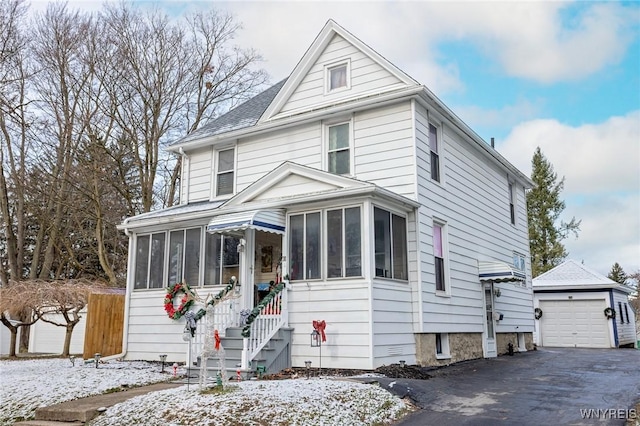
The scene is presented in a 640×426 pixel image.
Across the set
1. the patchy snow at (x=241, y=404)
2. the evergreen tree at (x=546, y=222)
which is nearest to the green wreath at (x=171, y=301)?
the patchy snow at (x=241, y=404)

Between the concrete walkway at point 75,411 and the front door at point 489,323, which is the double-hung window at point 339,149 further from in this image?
the concrete walkway at point 75,411

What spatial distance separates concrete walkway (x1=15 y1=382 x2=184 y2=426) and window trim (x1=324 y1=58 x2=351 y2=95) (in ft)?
27.0

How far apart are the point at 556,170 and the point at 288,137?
29.4m

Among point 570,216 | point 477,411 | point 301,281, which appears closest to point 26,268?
point 301,281

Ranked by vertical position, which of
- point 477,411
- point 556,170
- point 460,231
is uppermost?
point 556,170

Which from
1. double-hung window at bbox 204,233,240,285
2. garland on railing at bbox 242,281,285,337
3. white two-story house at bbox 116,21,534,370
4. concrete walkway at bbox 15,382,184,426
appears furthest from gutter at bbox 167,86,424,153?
concrete walkway at bbox 15,382,184,426

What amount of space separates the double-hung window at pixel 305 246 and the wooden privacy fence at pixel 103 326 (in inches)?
224

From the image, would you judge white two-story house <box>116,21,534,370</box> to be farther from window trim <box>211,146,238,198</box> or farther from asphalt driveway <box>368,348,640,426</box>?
asphalt driveway <box>368,348,640,426</box>

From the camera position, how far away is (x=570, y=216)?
120 ft

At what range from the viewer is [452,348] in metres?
12.7

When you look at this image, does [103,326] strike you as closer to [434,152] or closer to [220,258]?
[220,258]

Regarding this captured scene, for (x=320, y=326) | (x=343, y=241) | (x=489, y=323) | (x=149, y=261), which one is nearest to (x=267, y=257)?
(x=149, y=261)

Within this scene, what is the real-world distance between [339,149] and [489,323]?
6.62 metres

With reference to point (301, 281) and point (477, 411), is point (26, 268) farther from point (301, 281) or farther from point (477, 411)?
point (477, 411)
